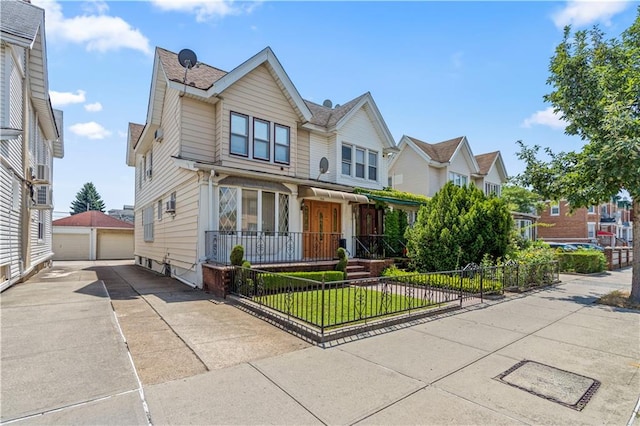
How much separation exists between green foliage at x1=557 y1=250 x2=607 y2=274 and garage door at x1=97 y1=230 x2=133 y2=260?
31.2 m

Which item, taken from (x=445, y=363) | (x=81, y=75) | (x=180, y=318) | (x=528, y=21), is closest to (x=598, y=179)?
(x=528, y=21)

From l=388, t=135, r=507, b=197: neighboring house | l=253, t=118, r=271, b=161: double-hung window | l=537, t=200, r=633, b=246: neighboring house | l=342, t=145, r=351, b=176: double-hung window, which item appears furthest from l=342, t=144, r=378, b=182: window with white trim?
l=537, t=200, r=633, b=246: neighboring house

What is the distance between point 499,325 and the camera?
22.7 ft

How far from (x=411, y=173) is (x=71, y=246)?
1052 inches

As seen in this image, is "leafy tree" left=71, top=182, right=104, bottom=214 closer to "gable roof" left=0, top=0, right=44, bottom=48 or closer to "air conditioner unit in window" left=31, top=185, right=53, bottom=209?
"air conditioner unit in window" left=31, top=185, right=53, bottom=209

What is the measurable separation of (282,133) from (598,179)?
1047 cm

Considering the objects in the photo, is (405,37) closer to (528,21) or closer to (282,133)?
(528,21)

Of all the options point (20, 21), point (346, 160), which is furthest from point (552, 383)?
point (20, 21)

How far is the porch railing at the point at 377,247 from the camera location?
48.0 ft

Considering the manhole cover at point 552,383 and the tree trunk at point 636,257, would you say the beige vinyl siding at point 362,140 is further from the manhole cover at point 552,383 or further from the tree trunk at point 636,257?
the manhole cover at point 552,383

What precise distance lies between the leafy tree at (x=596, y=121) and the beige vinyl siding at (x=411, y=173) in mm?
9758

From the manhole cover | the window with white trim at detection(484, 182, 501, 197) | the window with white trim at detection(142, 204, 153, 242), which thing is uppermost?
the window with white trim at detection(484, 182, 501, 197)

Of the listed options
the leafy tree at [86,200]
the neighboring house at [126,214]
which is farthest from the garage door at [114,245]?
the leafy tree at [86,200]

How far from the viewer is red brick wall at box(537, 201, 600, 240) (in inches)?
1651
